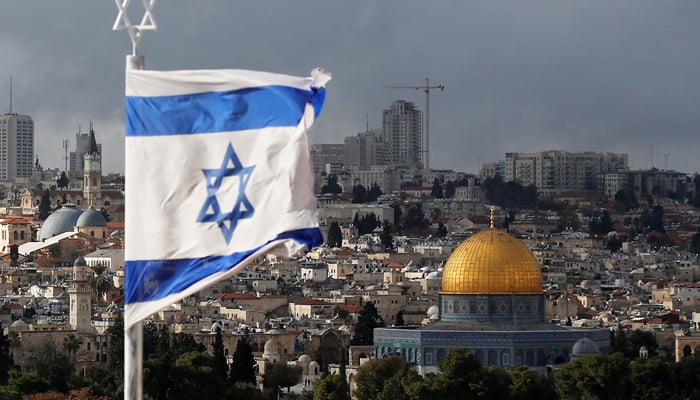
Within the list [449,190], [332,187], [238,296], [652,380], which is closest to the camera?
[652,380]

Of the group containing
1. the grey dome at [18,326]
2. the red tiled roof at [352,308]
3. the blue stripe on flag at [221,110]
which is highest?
the blue stripe on flag at [221,110]

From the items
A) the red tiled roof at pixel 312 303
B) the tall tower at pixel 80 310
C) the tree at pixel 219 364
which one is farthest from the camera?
the red tiled roof at pixel 312 303

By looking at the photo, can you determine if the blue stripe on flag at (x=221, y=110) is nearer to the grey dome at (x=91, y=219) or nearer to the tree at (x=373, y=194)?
the grey dome at (x=91, y=219)

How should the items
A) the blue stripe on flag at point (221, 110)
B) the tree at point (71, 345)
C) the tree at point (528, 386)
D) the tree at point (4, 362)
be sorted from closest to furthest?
1. the blue stripe on flag at point (221, 110)
2. the tree at point (528, 386)
3. the tree at point (4, 362)
4. the tree at point (71, 345)

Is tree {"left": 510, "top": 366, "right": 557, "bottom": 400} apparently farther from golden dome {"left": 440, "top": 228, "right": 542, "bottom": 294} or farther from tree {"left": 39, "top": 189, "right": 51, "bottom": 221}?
tree {"left": 39, "top": 189, "right": 51, "bottom": 221}

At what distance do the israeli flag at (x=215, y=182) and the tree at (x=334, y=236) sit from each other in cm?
12309

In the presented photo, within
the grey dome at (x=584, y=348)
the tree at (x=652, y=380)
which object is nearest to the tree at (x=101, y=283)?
the grey dome at (x=584, y=348)

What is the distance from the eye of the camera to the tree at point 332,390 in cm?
A: 5622

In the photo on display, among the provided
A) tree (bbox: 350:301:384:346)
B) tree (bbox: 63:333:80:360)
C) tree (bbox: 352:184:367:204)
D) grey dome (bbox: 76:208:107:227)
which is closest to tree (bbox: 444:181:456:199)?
tree (bbox: 352:184:367:204)

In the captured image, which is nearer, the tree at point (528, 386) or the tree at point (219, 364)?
the tree at point (528, 386)

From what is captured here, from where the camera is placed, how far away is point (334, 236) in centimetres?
13800

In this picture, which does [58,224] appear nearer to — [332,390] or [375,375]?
[375,375]

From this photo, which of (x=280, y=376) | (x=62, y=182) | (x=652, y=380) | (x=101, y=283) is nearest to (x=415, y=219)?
(x=62, y=182)

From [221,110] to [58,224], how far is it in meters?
125
